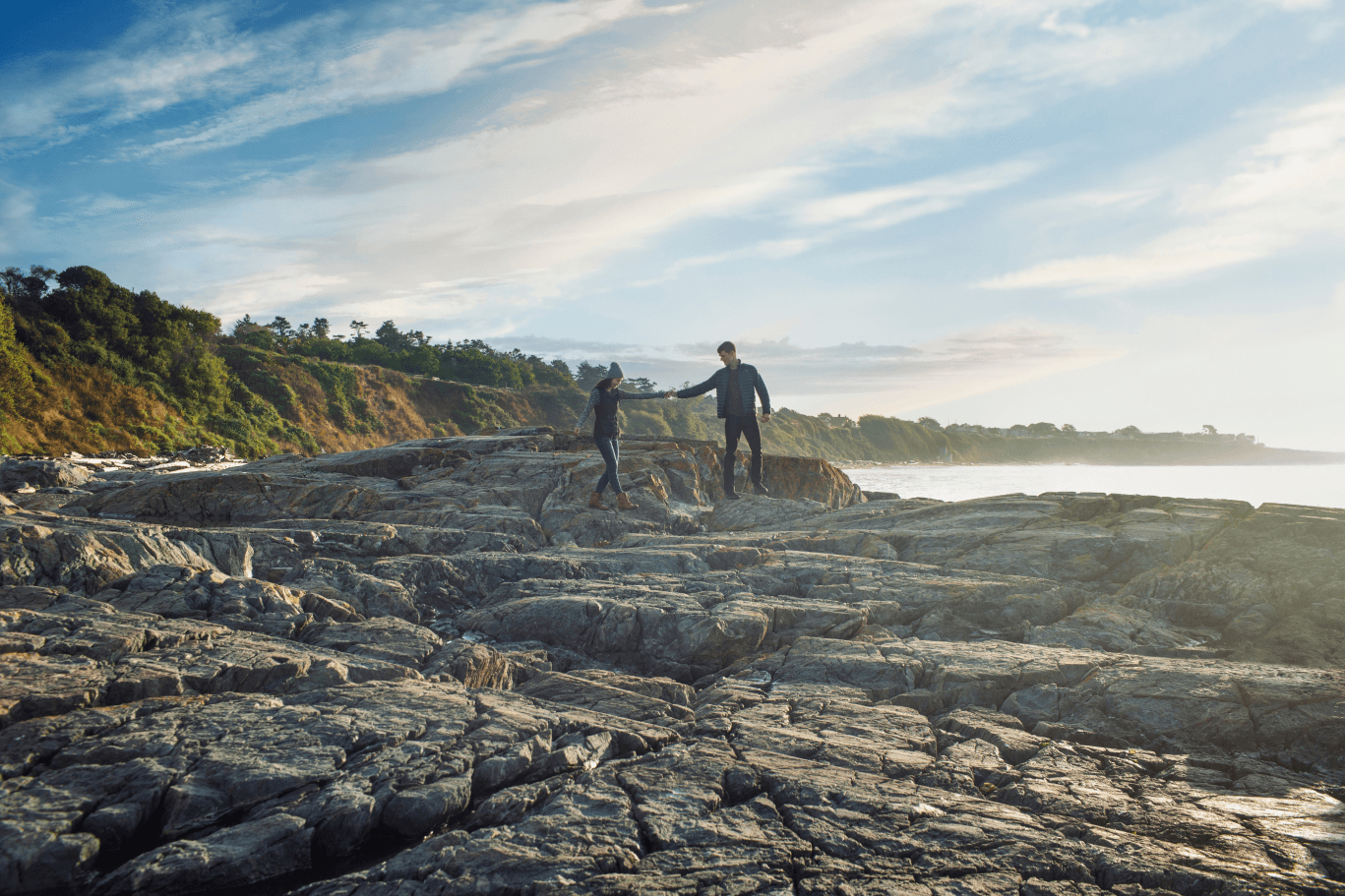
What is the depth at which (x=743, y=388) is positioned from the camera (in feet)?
46.5

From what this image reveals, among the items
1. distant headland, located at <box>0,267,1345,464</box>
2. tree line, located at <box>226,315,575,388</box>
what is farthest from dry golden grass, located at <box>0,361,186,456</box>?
tree line, located at <box>226,315,575,388</box>

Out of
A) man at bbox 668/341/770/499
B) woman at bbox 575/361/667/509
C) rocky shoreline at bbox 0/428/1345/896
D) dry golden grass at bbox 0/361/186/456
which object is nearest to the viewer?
rocky shoreline at bbox 0/428/1345/896

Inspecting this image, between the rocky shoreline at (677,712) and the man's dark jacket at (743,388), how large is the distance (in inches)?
171

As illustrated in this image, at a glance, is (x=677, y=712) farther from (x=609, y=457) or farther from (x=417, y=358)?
(x=417, y=358)

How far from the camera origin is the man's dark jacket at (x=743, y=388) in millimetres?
14175

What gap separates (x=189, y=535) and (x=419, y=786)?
6.69 meters

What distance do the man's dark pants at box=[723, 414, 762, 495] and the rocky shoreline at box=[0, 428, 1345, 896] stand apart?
14.2 feet

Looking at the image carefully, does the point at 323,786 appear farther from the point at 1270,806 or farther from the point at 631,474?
the point at 631,474

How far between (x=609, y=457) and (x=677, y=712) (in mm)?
8552

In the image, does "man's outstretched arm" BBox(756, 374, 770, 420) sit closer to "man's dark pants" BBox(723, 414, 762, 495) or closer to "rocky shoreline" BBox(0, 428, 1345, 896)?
"man's dark pants" BBox(723, 414, 762, 495)

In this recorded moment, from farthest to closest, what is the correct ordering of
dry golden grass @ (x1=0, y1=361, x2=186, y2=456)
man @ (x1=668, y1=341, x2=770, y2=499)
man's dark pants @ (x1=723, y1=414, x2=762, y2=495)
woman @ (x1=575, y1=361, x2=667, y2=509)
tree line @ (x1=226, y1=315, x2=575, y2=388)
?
tree line @ (x1=226, y1=315, x2=575, y2=388), dry golden grass @ (x1=0, y1=361, x2=186, y2=456), man's dark pants @ (x1=723, y1=414, x2=762, y2=495), man @ (x1=668, y1=341, x2=770, y2=499), woman @ (x1=575, y1=361, x2=667, y2=509)

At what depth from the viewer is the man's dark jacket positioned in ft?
46.5

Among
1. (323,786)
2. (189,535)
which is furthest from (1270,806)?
(189,535)

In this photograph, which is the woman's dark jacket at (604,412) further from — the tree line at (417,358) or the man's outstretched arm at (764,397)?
the tree line at (417,358)
